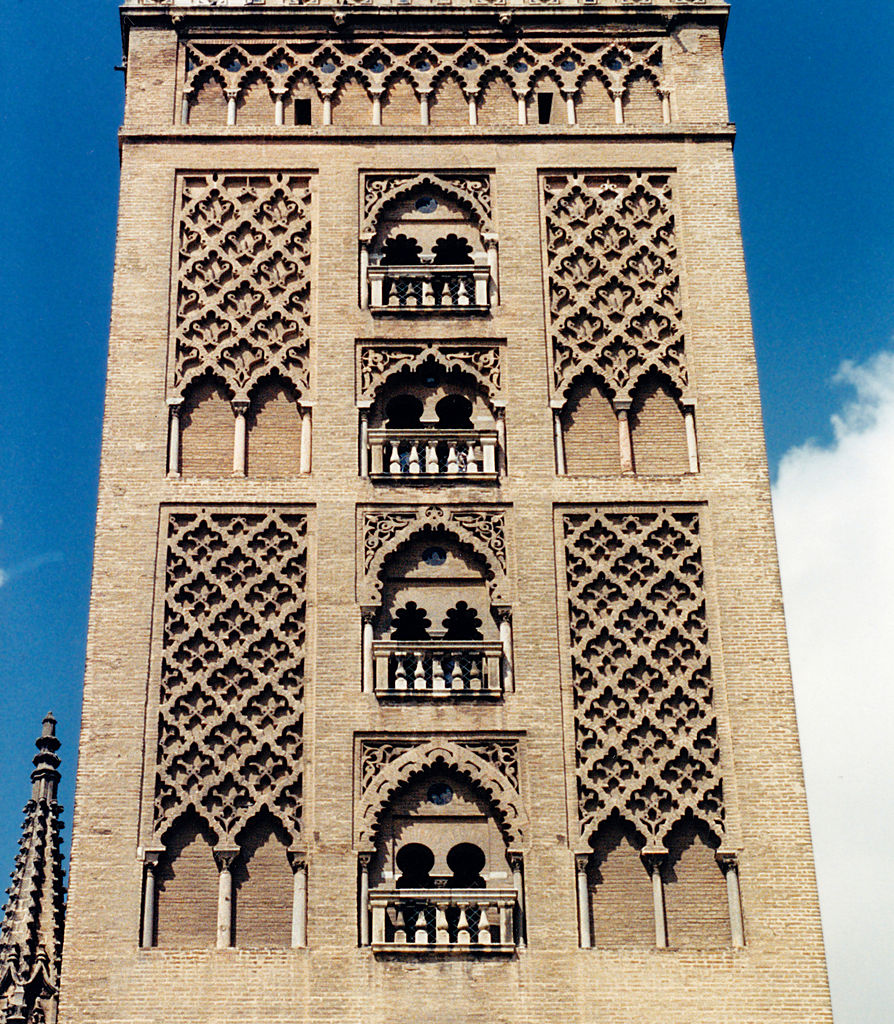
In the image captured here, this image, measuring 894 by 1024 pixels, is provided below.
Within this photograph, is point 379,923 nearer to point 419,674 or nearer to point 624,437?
point 419,674

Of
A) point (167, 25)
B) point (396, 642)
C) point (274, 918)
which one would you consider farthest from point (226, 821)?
point (167, 25)

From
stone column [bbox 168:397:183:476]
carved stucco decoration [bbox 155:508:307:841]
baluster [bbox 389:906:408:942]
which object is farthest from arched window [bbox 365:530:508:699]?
stone column [bbox 168:397:183:476]

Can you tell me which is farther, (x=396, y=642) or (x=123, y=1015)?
(x=396, y=642)

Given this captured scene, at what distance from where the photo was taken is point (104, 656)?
18.8 meters

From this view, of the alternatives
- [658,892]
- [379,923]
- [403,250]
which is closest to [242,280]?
[403,250]

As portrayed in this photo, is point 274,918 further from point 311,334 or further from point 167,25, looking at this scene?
point 167,25

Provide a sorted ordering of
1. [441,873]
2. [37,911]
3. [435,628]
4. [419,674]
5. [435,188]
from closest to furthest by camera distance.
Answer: [441,873] < [419,674] < [435,628] < [37,911] < [435,188]

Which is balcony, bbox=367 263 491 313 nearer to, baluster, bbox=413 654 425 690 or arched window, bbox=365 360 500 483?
arched window, bbox=365 360 500 483

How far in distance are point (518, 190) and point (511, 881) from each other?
281 inches

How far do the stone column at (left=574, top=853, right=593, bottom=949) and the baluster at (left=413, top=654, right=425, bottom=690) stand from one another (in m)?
2.03

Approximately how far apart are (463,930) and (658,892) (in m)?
1.68

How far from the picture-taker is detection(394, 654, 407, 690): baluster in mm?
18688

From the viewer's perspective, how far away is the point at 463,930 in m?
17.6

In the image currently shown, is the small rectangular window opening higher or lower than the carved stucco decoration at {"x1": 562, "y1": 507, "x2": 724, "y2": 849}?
higher
